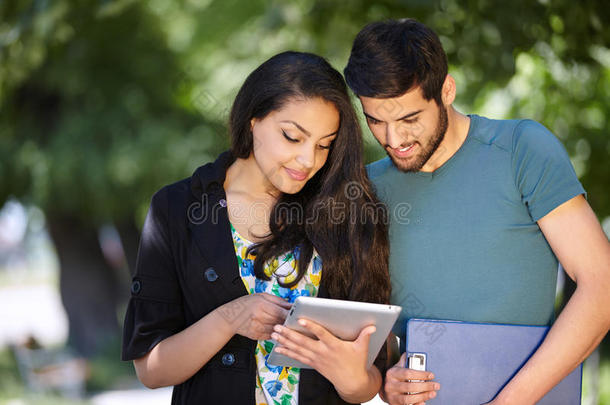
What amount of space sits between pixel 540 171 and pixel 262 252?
89cm

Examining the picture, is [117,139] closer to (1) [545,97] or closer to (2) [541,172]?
(1) [545,97]

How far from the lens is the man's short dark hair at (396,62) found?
213 centimetres

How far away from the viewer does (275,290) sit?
2176 millimetres

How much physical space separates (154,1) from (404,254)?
6.85 meters

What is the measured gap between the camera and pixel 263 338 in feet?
6.68

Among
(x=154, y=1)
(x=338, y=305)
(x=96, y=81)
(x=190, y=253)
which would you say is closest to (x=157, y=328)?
(x=190, y=253)

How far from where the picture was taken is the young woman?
6.86 feet

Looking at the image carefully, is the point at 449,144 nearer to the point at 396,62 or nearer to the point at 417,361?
the point at 396,62

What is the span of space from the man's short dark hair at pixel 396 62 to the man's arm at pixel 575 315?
23.3 inches

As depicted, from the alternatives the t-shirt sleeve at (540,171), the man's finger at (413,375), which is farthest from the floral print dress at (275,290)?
the t-shirt sleeve at (540,171)

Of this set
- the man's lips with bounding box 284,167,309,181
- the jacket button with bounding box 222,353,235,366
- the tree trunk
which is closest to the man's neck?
the man's lips with bounding box 284,167,309,181

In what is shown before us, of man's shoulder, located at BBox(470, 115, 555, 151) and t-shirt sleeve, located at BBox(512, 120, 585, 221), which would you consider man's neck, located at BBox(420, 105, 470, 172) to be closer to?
man's shoulder, located at BBox(470, 115, 555, 151)

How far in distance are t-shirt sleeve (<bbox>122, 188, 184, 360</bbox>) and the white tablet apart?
1.21 feet

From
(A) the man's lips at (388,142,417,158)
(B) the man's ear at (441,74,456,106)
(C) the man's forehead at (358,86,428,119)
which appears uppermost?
(B) the man's ear at (441,74,456,106)
